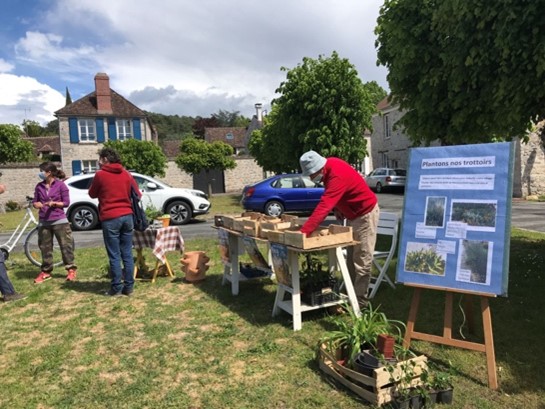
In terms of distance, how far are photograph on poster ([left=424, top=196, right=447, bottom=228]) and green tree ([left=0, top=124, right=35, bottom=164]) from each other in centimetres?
3147

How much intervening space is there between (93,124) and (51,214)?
2779 cm

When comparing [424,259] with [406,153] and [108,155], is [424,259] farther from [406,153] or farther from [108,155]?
[406,153]

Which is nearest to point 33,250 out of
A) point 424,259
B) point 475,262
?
point 424,259

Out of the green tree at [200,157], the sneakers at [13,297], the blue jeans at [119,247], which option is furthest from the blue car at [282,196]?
the green tree at [200,157]

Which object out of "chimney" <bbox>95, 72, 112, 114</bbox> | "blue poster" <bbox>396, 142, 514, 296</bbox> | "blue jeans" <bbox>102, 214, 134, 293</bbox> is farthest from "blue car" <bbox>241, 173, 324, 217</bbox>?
"chimney" <bbox>95, 72, 112, 114</bbox>

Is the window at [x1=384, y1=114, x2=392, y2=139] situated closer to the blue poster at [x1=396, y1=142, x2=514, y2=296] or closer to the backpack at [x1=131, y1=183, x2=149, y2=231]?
the backpack at [x1=131, y1=183, x2=149, y2=231]

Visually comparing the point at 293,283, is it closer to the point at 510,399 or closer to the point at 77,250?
the point at 510,399

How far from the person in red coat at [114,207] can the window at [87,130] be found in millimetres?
28533

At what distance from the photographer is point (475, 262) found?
312cm

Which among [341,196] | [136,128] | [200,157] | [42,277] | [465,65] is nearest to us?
[341,196]

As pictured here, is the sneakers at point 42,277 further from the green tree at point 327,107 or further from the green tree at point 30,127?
the green tree at point 30,127

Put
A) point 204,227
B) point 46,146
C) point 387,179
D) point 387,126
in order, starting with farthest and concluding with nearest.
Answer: point 46,146
point 387,126
point 387,179
point 204,227

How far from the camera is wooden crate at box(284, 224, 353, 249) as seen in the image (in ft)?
12.6

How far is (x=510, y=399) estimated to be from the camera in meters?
2.88
